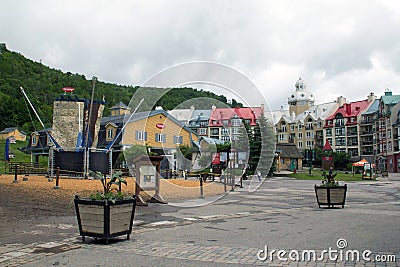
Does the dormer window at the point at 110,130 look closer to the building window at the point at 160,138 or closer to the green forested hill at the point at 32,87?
the building window at the point at 160,138

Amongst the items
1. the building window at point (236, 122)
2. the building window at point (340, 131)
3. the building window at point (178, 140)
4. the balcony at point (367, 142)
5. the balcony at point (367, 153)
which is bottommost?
the balcony at point (367, 153)

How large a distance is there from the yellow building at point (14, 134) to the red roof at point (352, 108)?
64.5m

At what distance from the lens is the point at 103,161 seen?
29.8 metres

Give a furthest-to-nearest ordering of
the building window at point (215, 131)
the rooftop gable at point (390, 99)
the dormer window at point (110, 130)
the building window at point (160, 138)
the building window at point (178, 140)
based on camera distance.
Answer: the rooftop gable at point (390, 99)
the dormer window at point (110, 130)
the building window at point (160, 138)
the building window at point (178, 140)
the building window at point (215, 131)

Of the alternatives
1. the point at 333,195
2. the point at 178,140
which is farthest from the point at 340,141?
the point at 333,195

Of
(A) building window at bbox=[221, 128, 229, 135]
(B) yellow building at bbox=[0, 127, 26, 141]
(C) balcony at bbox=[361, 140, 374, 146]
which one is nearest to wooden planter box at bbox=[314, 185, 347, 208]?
(A) building window at bbox=[221, 128, 229, 135]

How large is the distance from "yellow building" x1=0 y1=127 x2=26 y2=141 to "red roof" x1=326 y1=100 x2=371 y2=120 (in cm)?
6447

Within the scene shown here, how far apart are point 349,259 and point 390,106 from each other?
74149 millimetres

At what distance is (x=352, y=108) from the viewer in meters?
88.8

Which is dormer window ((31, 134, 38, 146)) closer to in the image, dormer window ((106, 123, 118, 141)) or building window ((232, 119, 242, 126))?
dormer window ((106, 123, 118, 141))

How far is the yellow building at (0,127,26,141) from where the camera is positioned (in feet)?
238

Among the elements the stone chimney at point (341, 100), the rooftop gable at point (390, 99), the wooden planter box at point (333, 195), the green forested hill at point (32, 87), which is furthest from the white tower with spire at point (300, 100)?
the wooden planter box at point (333, 195)

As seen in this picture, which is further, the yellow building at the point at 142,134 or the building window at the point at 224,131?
the yellow building at the point at 142,134

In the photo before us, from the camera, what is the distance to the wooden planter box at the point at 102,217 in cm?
712
